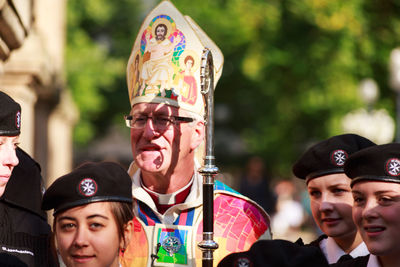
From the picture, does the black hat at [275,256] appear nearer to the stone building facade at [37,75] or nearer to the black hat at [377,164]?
the black hat at [377,164]

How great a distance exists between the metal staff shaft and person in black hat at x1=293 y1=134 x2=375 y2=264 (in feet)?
2.34

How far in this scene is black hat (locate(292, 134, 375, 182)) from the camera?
15.3ft

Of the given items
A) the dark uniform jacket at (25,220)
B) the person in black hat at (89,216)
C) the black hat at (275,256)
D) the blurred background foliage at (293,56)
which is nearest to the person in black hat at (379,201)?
the black hat at (275,256)

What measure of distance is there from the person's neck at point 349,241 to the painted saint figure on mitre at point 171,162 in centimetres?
42

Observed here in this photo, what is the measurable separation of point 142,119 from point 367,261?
4.87ft

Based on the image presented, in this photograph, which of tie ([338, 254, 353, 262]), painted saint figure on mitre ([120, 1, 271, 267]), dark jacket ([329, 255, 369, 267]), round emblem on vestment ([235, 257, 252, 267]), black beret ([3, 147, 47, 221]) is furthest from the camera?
painted saint figure on mitre ([120, 1, 271, 267])

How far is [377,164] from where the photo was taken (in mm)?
3844

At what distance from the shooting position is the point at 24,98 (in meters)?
9.21

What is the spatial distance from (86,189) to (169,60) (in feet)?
4.19

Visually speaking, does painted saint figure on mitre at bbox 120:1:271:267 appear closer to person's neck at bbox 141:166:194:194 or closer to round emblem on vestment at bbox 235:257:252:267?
person's neck at bbox 141:166:194:194

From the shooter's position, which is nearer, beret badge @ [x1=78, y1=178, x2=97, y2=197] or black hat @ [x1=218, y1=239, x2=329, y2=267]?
black hat @ [x1=218, y1=239, x2=329, y2=267]

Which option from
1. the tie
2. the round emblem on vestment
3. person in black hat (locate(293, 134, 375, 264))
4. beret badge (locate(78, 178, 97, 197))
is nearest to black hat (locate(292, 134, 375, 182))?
person in black hat (locate(293, 134, 375, 264))

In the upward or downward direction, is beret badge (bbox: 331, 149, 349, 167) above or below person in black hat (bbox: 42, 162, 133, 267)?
above

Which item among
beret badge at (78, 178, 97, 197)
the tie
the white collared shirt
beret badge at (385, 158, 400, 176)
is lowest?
the tie
